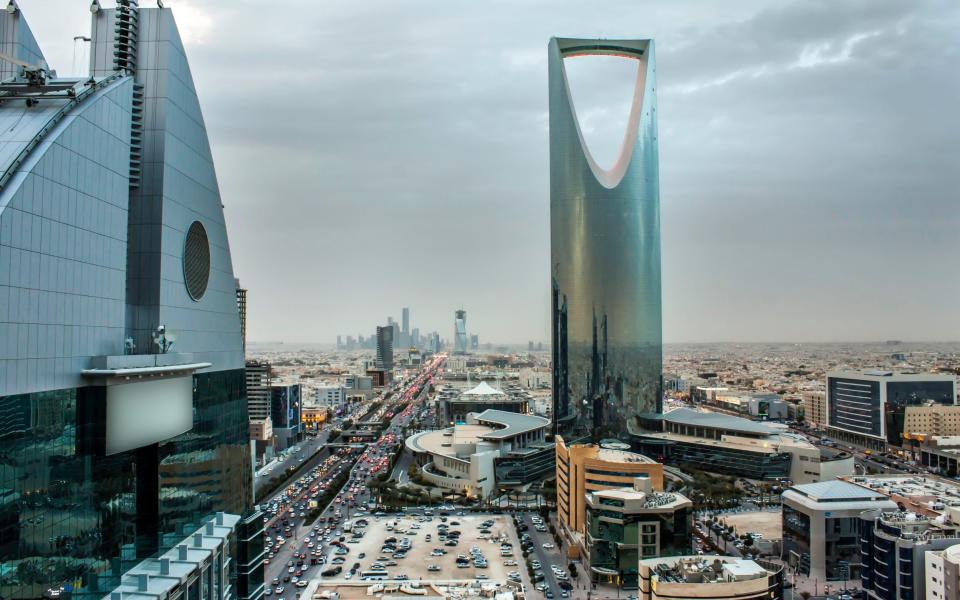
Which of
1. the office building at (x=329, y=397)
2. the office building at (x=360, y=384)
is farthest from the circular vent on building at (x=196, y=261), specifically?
the office building at (x=360, y=384)

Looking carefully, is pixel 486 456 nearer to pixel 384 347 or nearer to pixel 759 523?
pixel 759 523

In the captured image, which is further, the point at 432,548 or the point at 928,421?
the point at 928,421

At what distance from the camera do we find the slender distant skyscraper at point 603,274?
217 ft

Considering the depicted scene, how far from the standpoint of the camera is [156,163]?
16.2 m

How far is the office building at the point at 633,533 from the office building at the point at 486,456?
19.0 m

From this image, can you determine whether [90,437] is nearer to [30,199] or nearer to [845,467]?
[30,199]

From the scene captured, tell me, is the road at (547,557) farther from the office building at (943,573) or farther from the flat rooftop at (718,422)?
the flat rooftop at (718,422)

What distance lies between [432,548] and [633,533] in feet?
34.2

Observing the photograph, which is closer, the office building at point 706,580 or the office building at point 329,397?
the office building at point 706,580

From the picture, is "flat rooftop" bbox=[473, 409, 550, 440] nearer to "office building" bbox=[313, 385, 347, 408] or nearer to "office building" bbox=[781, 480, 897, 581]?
"office building" bbox=[781, 480, 897, 581]

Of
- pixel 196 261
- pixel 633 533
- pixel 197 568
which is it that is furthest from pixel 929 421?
pixel 197 568

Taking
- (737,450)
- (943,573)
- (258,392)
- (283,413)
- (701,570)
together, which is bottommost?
(737,450)

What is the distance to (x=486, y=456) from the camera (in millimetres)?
51719

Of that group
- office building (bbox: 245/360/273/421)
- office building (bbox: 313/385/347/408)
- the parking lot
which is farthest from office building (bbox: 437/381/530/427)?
the parking lot
